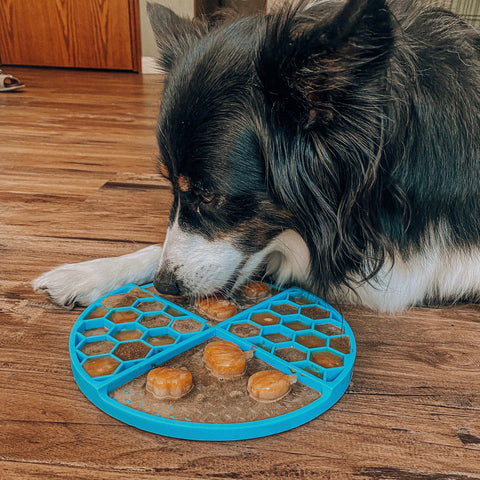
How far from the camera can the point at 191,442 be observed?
3.28 ft

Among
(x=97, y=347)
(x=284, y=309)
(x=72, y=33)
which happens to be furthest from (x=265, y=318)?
(x=72, y=33)

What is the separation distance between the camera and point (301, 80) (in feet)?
3.67

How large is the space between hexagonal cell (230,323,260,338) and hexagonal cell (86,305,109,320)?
37 cm

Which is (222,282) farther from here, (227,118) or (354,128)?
(354,128)

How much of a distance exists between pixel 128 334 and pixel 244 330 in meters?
0.31

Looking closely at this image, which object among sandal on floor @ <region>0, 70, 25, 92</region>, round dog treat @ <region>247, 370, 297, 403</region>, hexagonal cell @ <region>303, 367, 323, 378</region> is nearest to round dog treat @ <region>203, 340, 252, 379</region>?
round dog treat @ <region>247, 370, 297, 403</region>

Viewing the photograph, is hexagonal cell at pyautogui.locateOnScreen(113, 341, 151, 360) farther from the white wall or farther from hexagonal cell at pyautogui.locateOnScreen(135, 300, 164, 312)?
the white wall

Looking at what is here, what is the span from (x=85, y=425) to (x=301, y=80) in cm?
89

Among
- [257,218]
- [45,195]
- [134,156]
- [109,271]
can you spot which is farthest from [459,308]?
[134,156]

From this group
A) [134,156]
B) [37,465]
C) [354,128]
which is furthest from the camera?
[134,156]

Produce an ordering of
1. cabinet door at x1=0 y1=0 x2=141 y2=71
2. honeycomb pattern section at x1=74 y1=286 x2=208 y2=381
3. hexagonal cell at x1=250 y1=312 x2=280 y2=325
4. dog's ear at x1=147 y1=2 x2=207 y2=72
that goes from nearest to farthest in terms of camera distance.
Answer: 1. honeycomb pattern section at x1=74 y1=286 x2=208 y2=381
2. hexagonal cell at x1=250 y1=312 x2=280 y2=325
3. dog's ear at x1=147 y1=2 x2=207 y2=72
4. cabinet door at x1=0 y1=0 x2=141 y2=71

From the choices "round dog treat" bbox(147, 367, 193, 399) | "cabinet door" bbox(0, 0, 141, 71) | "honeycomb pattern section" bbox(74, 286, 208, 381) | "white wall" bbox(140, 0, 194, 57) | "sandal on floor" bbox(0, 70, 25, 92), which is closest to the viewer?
"round dog treat" bbox(147, 367, 193, 399)

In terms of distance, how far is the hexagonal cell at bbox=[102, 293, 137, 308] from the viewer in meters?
1.43

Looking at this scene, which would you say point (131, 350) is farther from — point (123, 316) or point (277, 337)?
point (277, 337)
